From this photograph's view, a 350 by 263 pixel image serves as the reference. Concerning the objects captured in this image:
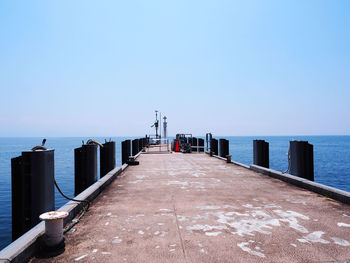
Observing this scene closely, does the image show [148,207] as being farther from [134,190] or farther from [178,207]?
[134,190]

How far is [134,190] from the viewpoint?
23.5 feet

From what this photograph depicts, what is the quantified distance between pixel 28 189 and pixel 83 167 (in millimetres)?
2962

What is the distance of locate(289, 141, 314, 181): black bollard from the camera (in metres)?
8.41

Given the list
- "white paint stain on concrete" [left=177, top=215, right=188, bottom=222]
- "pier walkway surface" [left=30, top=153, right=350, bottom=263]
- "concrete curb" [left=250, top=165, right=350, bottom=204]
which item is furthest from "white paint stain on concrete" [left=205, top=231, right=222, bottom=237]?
"concrete curb" [left=250, top=165, right=350, bottom=204]

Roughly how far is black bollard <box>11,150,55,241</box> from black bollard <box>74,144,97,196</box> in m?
2.73

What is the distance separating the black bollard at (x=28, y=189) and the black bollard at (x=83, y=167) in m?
2.73

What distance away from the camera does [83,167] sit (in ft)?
24.9

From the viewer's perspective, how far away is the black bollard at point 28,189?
452 centimetres

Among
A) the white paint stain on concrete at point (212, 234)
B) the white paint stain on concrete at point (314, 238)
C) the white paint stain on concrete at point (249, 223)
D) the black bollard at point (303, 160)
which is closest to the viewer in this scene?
A: the white paint stain on concrete at point (314, 238)

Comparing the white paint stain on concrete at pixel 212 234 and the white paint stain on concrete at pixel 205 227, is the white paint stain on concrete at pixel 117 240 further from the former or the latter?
the white paint stain on concrete at pixel 212 234

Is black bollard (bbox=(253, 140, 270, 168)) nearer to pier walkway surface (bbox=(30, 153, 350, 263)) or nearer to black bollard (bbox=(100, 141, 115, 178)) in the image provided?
pier walkway surface (bbox=(30, 153, 350, 263))

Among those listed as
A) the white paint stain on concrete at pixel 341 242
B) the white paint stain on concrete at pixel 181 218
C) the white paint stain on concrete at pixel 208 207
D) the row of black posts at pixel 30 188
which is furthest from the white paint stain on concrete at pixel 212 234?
the row of black posts at pixel 30 188

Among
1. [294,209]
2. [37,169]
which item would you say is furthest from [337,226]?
[37,169]

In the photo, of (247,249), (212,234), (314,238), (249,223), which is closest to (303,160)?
(249,223)
